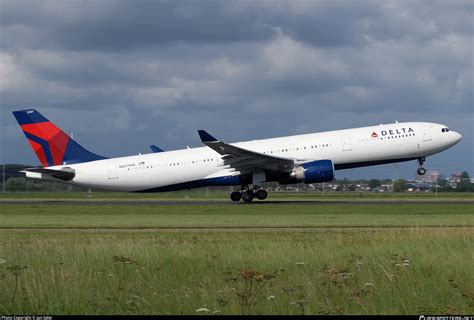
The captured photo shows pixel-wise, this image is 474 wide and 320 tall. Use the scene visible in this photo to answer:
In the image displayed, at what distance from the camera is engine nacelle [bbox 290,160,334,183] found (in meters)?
48.9

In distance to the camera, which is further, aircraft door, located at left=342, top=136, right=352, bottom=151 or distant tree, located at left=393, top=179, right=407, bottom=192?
distant tree, located at left=393, top=179, right=407, bottom=192

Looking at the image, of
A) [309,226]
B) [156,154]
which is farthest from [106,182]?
[309,226]

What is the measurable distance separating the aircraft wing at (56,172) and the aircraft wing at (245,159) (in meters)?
10.8

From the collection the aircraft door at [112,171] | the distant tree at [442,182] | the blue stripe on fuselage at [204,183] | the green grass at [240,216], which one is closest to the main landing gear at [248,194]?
the blue stripe on fuselage at [204,183]

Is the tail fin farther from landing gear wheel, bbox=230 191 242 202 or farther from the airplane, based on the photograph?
landing gear wheel, bbox=230 191 242 202

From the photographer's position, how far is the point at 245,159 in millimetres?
50250

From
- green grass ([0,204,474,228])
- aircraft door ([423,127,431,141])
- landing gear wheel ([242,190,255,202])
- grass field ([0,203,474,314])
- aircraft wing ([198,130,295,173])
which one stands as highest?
aircraft door ([423,127,431,141])

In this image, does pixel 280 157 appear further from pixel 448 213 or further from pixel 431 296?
pixel 431 296

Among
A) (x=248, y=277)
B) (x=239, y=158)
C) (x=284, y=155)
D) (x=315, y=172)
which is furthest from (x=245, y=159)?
(x=248, y=277)

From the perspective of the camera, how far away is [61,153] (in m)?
54.2

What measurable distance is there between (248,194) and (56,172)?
13460 millimetres

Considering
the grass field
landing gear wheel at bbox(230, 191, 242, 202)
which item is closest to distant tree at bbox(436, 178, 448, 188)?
landing gear wheel at bbox(230, 191, 242, 202)

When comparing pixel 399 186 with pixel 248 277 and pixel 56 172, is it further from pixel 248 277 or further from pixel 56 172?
pixel 248 277

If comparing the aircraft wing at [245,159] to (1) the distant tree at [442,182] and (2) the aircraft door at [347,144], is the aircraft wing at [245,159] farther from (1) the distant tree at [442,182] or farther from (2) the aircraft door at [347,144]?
(1) the distant tree at [442,182]
